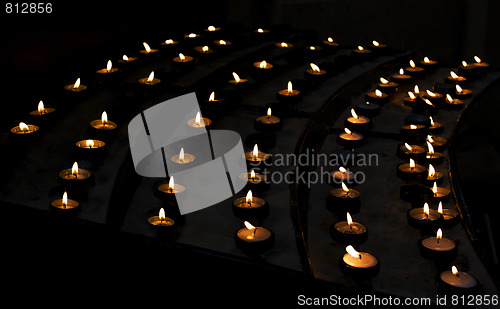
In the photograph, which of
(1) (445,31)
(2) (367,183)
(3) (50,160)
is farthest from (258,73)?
(1) (445,31)

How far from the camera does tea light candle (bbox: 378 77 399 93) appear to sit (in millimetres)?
3922

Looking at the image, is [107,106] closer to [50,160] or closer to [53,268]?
[50,160]

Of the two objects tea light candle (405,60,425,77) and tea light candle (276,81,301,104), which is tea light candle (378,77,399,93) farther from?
tea light candle (276,81,301,104)

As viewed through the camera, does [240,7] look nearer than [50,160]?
No

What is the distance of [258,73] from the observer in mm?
3990

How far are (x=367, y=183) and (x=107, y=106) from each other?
1.57 m

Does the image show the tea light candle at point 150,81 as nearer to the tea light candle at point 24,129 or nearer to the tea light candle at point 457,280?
the tea light candle at point 24,129

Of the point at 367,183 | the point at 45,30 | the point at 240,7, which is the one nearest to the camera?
the point at 367,183

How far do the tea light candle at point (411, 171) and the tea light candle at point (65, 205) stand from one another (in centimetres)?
159

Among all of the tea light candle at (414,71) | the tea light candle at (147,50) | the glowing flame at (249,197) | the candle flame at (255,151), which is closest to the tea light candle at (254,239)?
the glowing flame at (249,197)

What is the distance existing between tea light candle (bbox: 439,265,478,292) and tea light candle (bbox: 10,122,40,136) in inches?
85.6

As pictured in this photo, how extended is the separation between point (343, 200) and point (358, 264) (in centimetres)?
47

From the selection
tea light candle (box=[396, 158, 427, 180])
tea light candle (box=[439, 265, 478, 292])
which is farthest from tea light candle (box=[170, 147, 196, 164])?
tea light candle (box=[439, 265, 478, 292])
